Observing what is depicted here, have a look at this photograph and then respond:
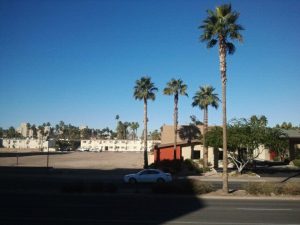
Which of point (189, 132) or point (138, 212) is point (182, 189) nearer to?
point (138, 212)

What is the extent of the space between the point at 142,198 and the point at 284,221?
33.0 ft

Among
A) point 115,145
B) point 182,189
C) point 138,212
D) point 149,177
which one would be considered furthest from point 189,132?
point 115,145

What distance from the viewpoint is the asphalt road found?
14812 millimetres

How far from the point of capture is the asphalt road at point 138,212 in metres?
14.8

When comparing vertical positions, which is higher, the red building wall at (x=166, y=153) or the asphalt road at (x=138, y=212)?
the red building wall at (x=166, y=153)

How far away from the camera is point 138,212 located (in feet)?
56.0

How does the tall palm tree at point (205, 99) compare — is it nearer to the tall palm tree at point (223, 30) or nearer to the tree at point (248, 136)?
the tree at point (248, 136)

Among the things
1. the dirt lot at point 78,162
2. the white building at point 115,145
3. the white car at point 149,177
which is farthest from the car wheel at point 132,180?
the white building at point 115,145

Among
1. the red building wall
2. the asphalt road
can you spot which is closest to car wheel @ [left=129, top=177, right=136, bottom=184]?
the asphalt road

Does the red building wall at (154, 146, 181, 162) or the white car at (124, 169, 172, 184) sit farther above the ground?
the red building wall at (154, 146, 181, 162)

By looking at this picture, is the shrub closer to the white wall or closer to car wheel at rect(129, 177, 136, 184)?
car wheel at rect(129, 177, 136, 184)

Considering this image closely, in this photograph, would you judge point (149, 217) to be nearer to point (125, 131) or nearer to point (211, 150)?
point (211, 150)

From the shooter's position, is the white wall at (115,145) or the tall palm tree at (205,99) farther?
the white wall at (115,145)

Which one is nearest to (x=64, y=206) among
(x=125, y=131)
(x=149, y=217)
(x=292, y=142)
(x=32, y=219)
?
(x=32, y=219)
